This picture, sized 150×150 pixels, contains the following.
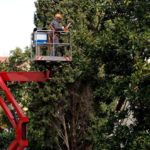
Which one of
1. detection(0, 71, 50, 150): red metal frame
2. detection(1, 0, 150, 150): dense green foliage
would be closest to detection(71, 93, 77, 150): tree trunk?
detection(1, 0, 150, 150): dense green foliage

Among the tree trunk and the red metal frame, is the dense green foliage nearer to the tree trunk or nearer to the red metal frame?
the tree trunk

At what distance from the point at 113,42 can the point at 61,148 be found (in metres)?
13.0

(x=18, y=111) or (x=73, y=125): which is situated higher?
(x=18, y=111)

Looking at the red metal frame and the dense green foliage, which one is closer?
the dense green foliage

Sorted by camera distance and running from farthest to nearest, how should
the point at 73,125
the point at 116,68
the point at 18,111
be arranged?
the point at 73,125, the point at 18,111, the point at 116,68

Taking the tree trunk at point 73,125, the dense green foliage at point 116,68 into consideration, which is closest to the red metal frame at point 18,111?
the dense green foliage at point 116,68

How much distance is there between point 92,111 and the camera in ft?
63.6

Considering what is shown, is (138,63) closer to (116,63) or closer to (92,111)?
(116,63)

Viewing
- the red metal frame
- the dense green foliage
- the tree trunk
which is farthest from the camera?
the tree trunk

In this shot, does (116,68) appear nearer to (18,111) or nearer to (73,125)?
(18,111)

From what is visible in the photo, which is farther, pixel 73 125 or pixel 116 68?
pixel 73 125

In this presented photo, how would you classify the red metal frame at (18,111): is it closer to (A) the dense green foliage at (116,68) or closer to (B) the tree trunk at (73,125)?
(A) the dense green foliage at (116,68)

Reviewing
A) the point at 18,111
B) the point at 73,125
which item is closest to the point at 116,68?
the point at 18,111

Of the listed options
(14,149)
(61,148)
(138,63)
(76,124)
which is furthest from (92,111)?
(138,63)
